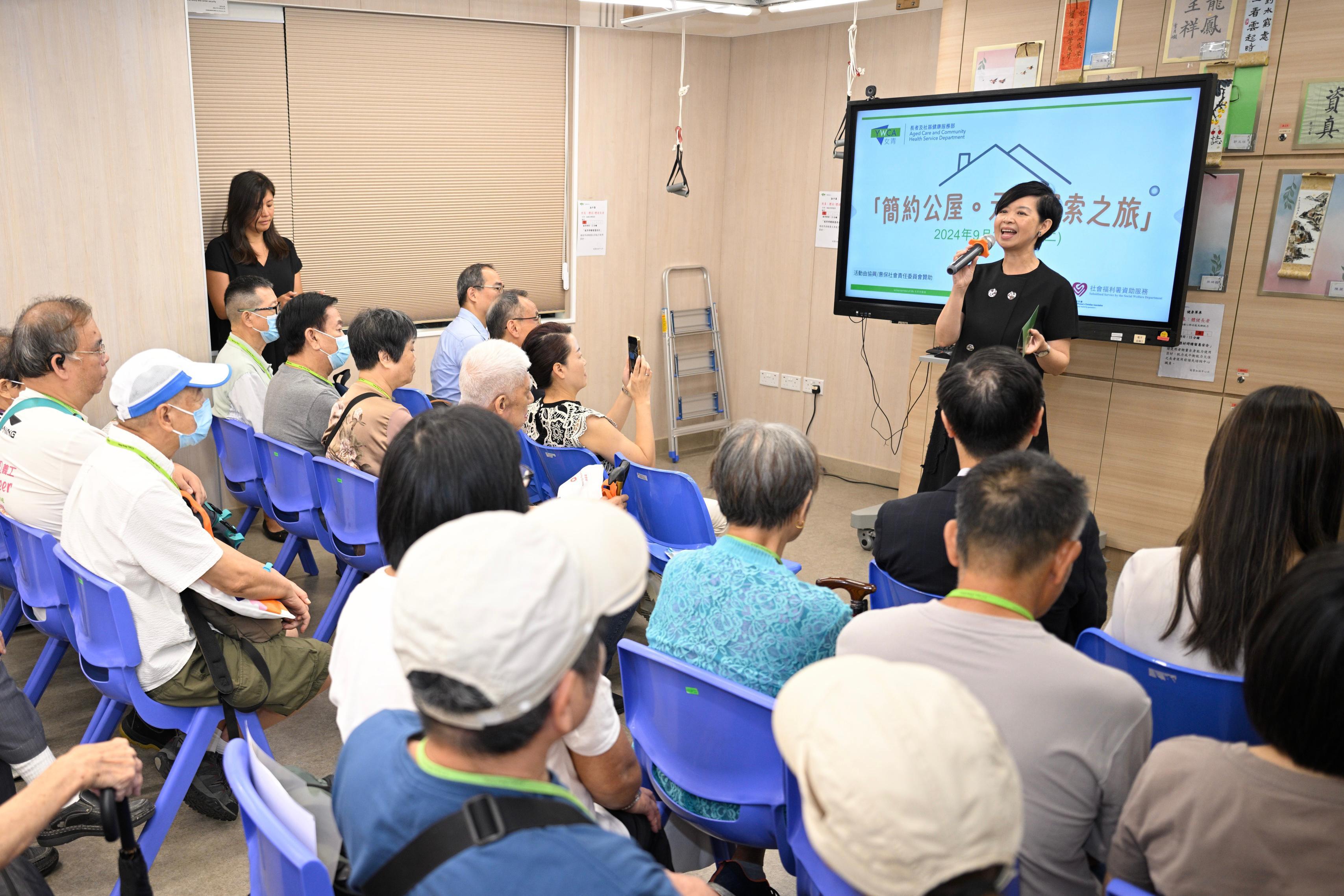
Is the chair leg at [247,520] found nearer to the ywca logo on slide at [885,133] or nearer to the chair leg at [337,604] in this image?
the chair leg at [337,604]

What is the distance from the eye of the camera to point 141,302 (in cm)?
440

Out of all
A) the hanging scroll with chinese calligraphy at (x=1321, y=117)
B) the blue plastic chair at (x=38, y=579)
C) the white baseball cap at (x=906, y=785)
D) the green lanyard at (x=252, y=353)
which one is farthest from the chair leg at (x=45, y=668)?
the hanging scroll with chinese calligraphy at (x=1321, y=117)

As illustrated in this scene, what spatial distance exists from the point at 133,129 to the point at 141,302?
0.76 metres

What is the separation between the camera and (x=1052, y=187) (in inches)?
183

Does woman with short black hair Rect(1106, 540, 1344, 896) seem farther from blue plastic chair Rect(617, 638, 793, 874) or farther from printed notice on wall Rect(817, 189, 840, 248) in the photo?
printed notice on wall Rect(817, 189, 840, 248)

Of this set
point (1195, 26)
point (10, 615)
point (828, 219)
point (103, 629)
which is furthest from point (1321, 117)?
point (10, 615)

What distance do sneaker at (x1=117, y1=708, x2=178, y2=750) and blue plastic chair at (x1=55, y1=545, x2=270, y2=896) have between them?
33 centimetres

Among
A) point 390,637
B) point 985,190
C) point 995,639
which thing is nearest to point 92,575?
point 390,637

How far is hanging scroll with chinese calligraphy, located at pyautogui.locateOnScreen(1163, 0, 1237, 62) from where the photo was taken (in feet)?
13.7

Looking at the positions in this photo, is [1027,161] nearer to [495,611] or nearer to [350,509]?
[350,509]

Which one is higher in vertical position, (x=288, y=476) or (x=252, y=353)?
(x=252, y=353)

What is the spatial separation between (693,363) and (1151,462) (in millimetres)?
3331

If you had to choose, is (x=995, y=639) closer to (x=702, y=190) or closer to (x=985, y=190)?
(x=985, y=190)

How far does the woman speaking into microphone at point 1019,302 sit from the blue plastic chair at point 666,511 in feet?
3.80
